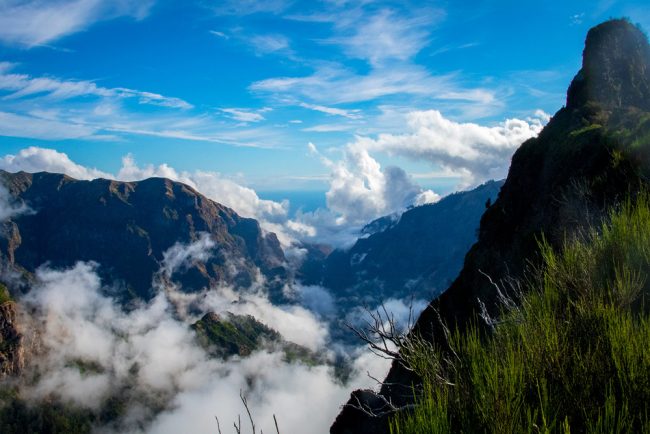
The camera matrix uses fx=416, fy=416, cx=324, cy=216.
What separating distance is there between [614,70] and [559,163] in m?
28.4

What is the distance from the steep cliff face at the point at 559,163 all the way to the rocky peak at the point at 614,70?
0.39ft

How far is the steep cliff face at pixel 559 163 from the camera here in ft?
106

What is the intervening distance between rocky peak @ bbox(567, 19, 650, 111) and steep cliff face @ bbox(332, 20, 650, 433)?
12 cm

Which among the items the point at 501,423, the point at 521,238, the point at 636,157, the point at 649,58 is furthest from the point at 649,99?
the point at 501,423

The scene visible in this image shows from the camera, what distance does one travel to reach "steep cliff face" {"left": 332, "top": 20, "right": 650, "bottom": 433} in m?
32.2

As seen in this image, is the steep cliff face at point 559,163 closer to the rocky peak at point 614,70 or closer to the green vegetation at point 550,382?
the rocky peak at point 614,70

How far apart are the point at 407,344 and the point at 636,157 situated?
23.9 metres

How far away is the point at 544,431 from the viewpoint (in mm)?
2857

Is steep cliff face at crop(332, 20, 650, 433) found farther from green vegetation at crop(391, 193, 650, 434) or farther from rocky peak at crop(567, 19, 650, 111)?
green vegetation at crop(391, 193, 650, 434)

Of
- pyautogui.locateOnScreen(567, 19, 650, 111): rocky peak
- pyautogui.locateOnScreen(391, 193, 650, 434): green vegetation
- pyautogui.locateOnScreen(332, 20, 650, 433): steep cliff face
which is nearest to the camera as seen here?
pyautogui.locateOnScreen(391, 193, 650, 434): green vegetation

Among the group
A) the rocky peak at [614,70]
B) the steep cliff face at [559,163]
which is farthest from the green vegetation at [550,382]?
the rocky peak at [614,70]

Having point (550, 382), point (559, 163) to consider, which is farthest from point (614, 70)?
point (550, 382)

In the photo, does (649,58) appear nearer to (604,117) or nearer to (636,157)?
(604,117)

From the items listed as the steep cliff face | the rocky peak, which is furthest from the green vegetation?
the rocky peak
